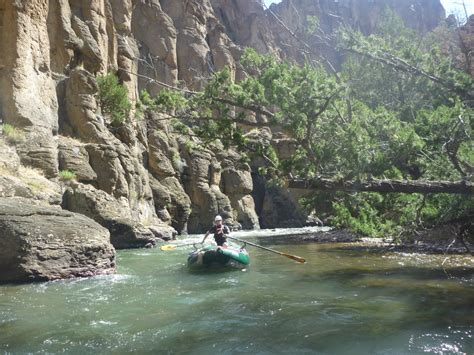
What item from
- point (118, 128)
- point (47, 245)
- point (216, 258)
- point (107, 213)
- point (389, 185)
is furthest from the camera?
point (118, 128)

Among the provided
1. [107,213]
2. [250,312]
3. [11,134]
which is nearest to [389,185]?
[250,312]

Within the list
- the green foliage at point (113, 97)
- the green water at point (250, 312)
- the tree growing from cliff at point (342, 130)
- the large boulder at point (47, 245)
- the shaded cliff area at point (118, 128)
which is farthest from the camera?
the green foliage at point (113, 97)

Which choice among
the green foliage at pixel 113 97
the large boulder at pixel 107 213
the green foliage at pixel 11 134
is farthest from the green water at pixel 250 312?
the green foliage at pixel 113 97

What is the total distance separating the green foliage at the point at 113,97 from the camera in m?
28.6

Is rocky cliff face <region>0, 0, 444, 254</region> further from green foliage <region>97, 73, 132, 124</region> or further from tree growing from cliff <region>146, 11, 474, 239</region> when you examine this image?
tree growing from cliff <region>146, 11, 474, 239</region>

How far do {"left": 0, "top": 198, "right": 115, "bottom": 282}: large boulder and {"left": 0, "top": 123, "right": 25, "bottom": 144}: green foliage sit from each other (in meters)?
8.41

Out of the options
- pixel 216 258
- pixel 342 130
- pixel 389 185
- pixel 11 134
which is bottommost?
pixel 216 258

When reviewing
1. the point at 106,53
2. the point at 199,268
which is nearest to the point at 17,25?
the point at 106,53

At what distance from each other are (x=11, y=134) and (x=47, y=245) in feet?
33.8

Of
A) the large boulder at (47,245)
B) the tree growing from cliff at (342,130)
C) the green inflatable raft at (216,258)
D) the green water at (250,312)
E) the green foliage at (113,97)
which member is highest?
the green foliage at (113,97)

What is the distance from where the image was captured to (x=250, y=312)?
7.08m

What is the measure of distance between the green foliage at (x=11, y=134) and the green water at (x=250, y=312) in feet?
31.8

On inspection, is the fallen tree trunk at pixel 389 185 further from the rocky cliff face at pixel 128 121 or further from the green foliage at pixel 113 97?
the green foliage at pixel 113 97

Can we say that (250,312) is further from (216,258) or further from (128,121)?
(128,121)
